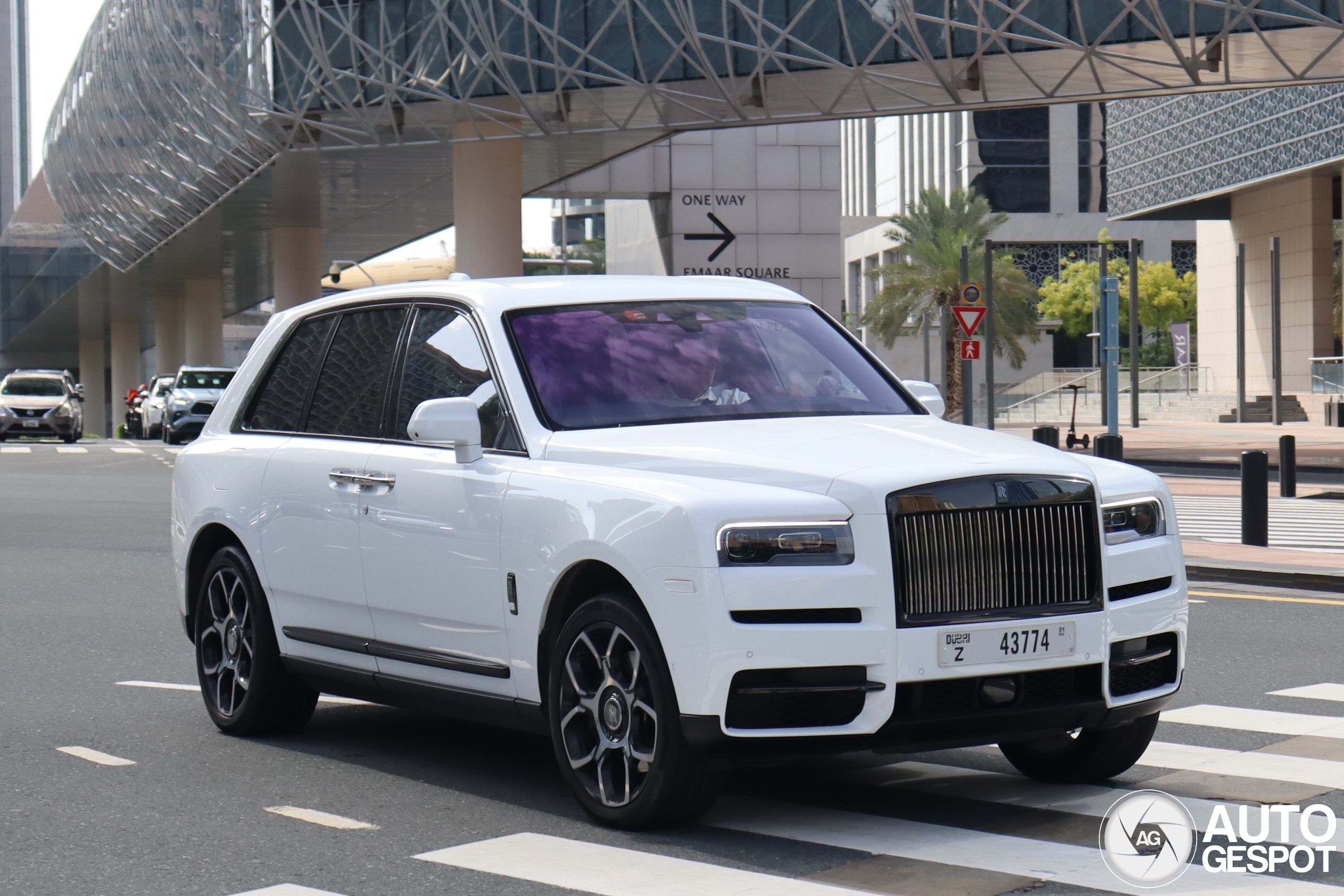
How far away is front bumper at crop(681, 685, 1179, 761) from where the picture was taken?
5.40 metres

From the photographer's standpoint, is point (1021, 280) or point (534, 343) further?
point (1021, 280)

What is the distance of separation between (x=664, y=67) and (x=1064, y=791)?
1119 inches

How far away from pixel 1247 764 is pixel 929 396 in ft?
5.92

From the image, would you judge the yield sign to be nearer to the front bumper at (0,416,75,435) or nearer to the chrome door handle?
the chrome door handle

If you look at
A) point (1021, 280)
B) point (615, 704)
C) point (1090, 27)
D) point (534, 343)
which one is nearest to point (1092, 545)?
point (615, 704)

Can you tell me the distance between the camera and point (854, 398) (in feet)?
22.4

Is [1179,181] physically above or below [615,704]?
above

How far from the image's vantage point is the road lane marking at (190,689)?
8570mm

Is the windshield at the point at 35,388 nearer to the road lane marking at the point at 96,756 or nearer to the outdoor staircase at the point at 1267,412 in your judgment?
the outdoor staircase at the point at 1267,412

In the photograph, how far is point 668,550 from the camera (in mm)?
5453

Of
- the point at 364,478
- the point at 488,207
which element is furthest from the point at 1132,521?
the point at 488,207

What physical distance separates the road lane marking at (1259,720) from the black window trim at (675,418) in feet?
6.20

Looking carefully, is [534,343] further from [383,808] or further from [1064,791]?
[1064,791]

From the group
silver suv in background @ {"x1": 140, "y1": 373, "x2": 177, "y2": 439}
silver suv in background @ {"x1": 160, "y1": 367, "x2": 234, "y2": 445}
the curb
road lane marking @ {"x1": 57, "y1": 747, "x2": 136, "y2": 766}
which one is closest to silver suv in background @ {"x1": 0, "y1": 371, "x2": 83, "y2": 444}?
silver suv in background @ {"x1": 140, "y1": 373, "x2": 177, "y2": 439}
